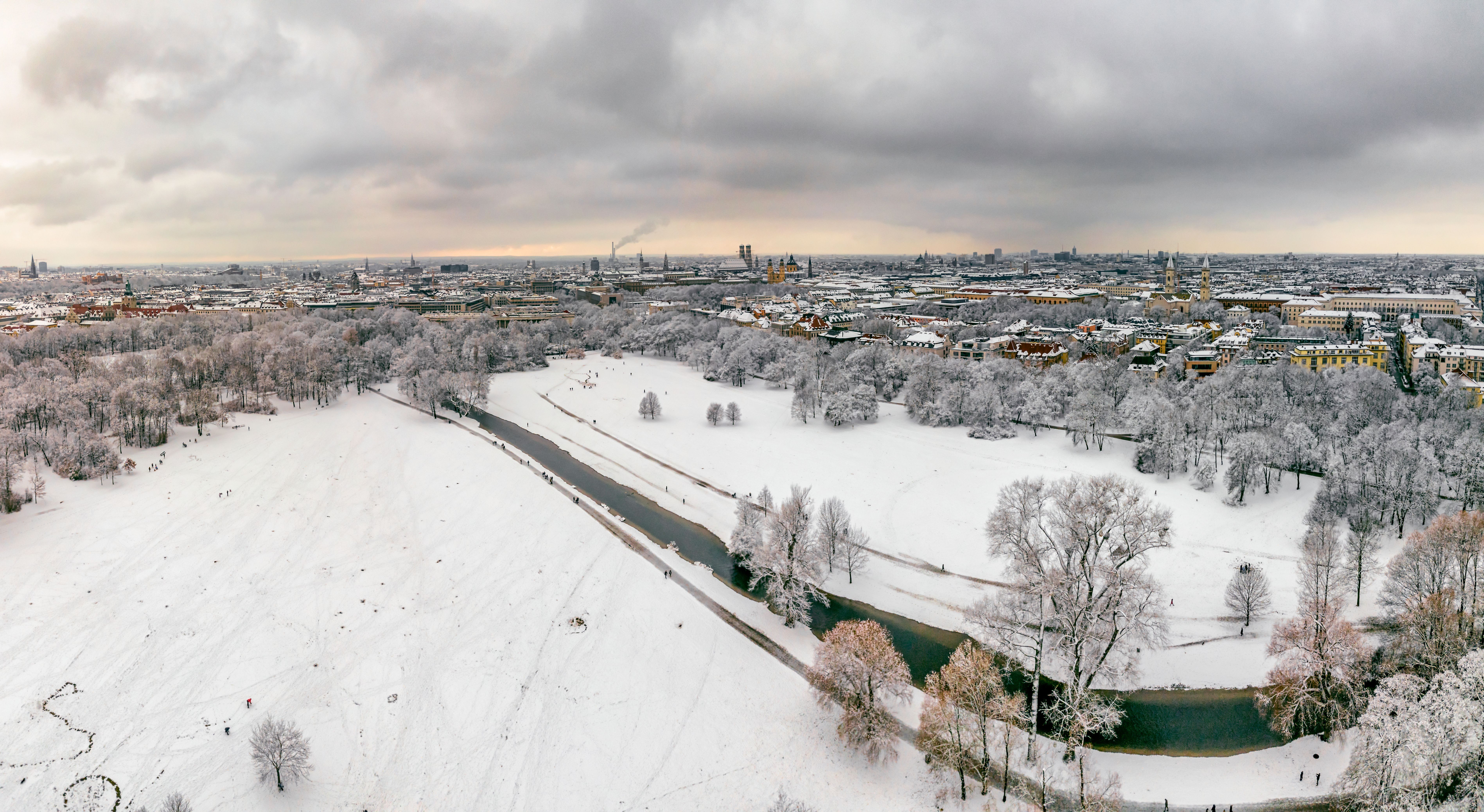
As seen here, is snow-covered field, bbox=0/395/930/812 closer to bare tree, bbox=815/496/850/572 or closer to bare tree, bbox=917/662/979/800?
bare tree, bbox=917/662/979/800

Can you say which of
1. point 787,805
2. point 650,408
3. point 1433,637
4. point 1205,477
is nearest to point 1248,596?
point 1433,637

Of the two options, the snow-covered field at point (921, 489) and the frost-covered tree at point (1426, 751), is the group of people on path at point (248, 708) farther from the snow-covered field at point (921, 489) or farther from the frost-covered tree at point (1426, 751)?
the frost-covered tree at point (1426, 751)

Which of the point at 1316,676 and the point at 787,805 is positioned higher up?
the point at 1316,676

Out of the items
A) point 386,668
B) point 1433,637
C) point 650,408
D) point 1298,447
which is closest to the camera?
point 1433,637

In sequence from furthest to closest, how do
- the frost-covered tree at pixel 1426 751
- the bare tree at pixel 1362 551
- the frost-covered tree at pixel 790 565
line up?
the frost-covered tree at pixel 790 565
the bare tree at pixel 1362 551
the frost-covered tree at pixel 1426 751

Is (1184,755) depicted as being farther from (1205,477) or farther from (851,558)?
(1205,477)

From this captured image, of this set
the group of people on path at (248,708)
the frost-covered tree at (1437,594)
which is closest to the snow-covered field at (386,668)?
the group of people on path at (248,708)


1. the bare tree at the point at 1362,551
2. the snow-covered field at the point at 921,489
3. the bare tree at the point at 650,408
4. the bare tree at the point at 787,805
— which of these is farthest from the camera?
the bare tree at the point at 650,408
